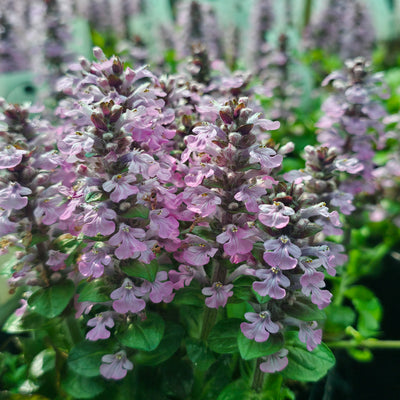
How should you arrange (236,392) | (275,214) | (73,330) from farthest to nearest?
(73,330) < (236,392) < (275,214)

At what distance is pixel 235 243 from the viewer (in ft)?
3.66

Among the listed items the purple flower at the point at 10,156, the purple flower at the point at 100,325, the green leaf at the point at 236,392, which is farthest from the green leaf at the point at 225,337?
the purple flower at the point at 10,156

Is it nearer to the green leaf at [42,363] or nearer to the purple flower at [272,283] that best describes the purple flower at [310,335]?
the purple flower at [272,283]

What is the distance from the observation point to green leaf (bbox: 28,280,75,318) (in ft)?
4.34

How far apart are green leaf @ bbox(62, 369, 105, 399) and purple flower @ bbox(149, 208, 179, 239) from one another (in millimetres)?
624

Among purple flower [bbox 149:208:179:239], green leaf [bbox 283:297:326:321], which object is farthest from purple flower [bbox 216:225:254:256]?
green leaf [bbox 283:297:326:321]

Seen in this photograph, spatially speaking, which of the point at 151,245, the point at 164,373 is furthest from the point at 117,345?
the point at 151,245

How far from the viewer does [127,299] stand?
3.88 ft

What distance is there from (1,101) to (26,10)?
4093mm

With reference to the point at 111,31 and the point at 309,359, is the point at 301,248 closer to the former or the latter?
the point at 309,359

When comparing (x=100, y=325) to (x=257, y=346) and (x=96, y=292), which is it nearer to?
(x=96, y=292)

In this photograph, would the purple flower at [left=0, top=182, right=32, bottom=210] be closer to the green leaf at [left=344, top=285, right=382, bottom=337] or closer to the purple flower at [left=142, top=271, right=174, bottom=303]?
the purple flower at [left=142, top=271, right=174, bottom=303]

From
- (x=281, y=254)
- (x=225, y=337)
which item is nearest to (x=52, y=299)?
(x=225, y=337)

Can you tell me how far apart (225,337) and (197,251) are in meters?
0.32
